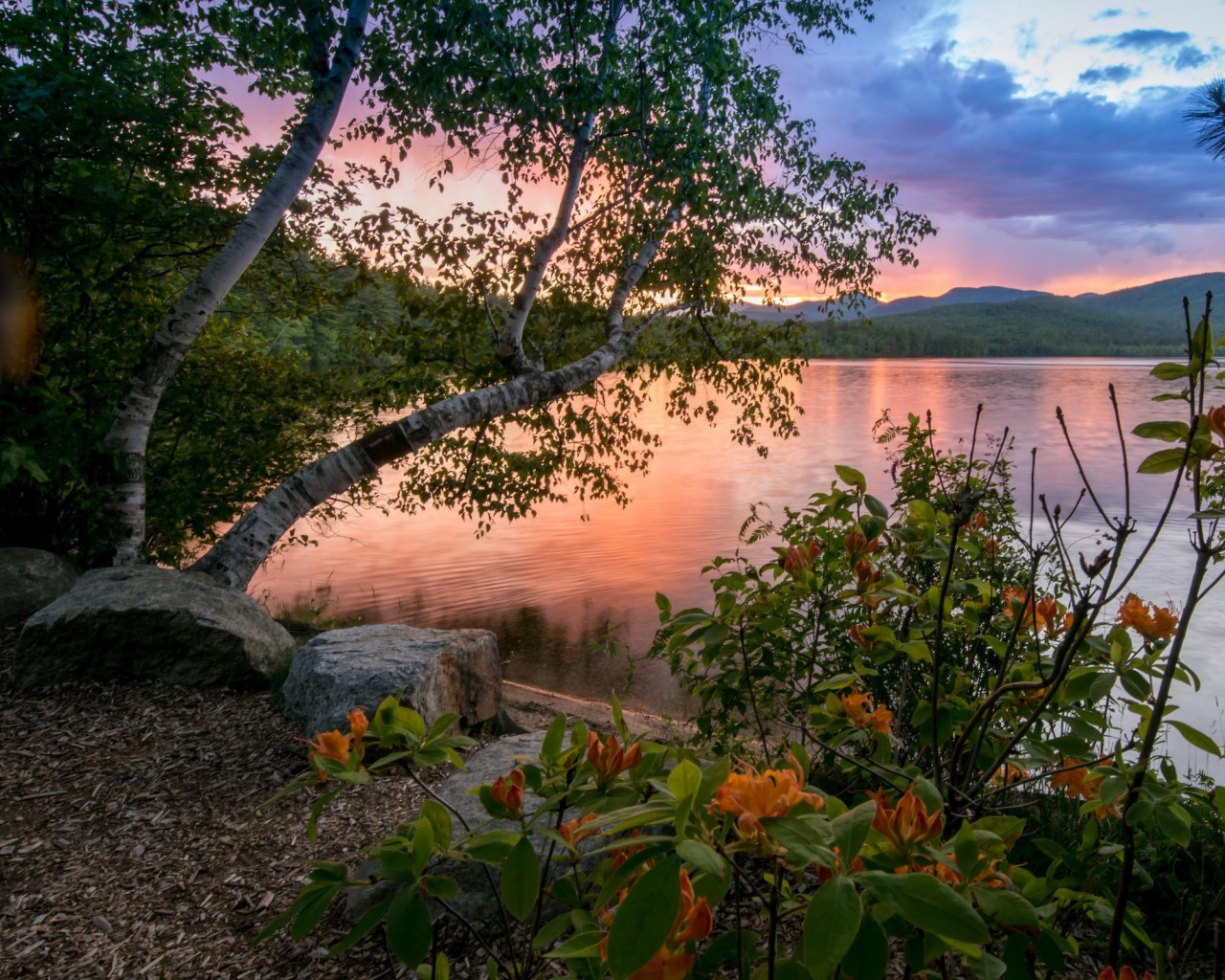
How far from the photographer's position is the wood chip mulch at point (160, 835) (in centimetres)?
217

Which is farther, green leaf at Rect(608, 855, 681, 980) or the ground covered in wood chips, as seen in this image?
the ground covered in wood chips

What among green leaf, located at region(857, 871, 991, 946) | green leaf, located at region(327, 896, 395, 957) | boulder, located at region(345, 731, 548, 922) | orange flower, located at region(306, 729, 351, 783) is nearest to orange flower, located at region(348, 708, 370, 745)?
orange flower, located at region(306, 729, 351, 783)

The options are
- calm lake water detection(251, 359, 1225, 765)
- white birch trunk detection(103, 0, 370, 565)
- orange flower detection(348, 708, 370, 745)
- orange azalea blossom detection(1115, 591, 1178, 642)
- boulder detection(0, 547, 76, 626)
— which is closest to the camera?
orange flower detection(348, 708, 370, 745)

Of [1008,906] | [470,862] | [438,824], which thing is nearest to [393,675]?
[470,862]

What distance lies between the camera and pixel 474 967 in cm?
202

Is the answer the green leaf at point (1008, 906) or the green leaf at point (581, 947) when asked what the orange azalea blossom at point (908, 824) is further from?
the green leaf at point (581, 947)

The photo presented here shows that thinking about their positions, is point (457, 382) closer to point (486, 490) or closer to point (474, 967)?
point (486, 490)

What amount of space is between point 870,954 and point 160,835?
3073 mm

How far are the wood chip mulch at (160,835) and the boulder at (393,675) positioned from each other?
24 centimetres

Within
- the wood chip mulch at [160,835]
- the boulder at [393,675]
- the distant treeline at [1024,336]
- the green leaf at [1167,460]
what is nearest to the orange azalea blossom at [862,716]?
the green leaf at [1167,460]

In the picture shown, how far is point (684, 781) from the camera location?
0.80 metres

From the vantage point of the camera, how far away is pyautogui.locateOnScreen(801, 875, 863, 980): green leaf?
2.04ft

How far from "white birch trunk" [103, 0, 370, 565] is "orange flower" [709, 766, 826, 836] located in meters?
5.04

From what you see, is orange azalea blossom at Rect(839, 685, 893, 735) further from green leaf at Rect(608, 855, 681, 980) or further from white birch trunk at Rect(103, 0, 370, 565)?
white birch trunk at Rect(103, 0, 370, 565)
